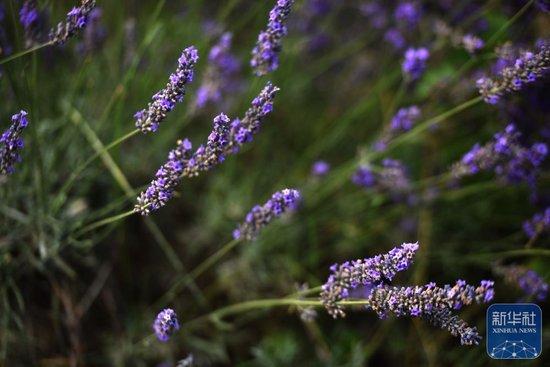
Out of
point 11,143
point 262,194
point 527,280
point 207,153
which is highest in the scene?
point 11,143

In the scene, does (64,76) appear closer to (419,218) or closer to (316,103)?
(316,103)

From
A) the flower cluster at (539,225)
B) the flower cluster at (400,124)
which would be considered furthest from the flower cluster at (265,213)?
the flower cluster at (539,225)

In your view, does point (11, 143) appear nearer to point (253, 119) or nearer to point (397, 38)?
point (253, 119)

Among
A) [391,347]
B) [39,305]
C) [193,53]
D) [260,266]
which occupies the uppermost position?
[193,53]

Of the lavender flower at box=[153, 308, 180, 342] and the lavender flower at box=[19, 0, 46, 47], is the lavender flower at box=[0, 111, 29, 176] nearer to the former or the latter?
the lavender flower at box=[19, 0, 46, 47]

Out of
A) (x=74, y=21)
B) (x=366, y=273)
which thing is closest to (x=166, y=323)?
(x=366, y=273)

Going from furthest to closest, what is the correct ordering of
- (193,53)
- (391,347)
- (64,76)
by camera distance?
(64,76) < (391,347) < (193,53)

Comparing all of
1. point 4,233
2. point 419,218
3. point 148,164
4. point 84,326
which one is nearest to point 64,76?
point 148,164
